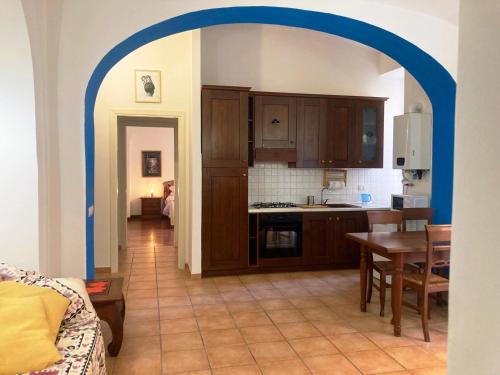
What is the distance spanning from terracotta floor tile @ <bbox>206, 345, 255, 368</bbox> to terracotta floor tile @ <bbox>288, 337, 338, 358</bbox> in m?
0.38

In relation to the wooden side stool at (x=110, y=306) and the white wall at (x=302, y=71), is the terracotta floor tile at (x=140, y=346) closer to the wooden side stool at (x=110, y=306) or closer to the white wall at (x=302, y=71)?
the wooden side stool at (x=110, y=306)

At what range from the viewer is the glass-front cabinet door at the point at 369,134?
539 centimetres

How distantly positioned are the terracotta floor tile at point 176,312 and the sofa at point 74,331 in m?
1.35

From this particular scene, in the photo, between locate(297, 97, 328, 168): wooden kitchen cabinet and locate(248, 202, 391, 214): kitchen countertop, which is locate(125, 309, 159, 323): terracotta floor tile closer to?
locate(248, 202, 391, 214): kitchen countertop

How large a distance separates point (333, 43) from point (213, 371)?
4699mm

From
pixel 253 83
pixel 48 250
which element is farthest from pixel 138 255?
pixel 48 250

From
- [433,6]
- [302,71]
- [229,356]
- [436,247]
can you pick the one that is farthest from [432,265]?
[302,71]

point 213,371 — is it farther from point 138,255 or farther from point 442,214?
point 138,255

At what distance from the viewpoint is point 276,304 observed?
12.8 ft

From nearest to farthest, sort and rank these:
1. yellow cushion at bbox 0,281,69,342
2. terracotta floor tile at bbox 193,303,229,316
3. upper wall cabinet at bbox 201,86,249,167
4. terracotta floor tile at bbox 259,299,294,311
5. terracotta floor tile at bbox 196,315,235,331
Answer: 1. yellow cushion at bbox 0,281,69,342
2. terracotta floor tile at bbox 196,315,235,331
3. terracotta floor tile at bbox 193,303,229,316
4. terracotta floor tile at bbox 259,299,294,311
5. upper wall cabinet at bbox 201,86,249,167

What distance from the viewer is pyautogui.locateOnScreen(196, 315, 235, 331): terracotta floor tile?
3.33 metres

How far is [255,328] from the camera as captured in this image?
130 inches

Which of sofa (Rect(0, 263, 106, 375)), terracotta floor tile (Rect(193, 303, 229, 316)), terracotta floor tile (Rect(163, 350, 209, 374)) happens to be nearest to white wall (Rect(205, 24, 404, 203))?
terracotta floor tile (Rect(193, 303, 229, 316))

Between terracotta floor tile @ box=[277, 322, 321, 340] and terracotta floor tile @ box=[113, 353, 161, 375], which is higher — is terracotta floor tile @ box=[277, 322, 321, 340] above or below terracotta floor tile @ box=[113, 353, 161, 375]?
above
